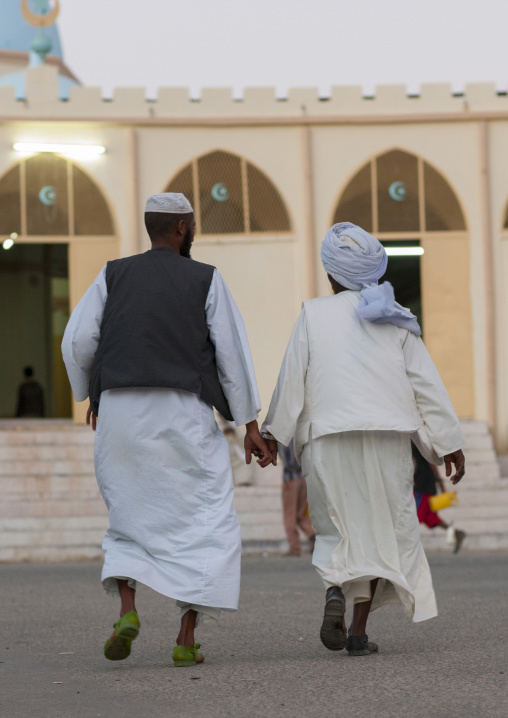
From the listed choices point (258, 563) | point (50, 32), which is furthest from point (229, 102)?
point (50, 32)

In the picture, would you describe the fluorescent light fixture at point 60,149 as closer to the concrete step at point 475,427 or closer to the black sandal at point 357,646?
the concrete step at point 475,427

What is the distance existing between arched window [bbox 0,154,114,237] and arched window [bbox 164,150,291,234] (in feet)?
3.94

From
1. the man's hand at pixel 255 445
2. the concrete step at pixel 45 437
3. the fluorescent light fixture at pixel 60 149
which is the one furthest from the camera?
the fluorescent light fixture at pixel 60 149

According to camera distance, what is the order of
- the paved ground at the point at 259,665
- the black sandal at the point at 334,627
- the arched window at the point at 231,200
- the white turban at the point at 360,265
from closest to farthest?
the paved ground at the point at 259,665
the black sandal at the point at 334,627
the white turban at the point at 360,265
the arched window at the point at 231,200

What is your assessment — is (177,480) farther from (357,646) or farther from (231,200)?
(231,200)

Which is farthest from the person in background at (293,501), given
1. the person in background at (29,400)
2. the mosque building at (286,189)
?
the person in background at (29,400)

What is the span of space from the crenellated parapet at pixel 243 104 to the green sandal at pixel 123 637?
14.2m

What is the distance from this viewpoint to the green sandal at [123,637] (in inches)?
195

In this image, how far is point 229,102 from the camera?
1869cm

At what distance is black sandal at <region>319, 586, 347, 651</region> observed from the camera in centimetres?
521

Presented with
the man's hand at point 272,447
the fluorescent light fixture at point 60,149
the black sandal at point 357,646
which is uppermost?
the fluorescent light fixture at point 60,149

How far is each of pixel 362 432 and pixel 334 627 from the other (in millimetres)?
848

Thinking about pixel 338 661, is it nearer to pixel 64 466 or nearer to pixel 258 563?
pixel 258 563

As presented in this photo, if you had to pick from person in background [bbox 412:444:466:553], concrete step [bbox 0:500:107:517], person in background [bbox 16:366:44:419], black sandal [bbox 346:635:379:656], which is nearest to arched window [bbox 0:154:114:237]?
concrete step [bbox 0:500:107:517]
